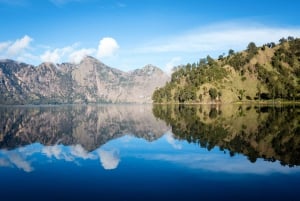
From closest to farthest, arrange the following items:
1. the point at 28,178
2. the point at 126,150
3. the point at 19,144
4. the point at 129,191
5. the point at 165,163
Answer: the point at 129,191 → the point at 28,178 → the point at 165,163 → the point at 126,150 → the point at 19,144

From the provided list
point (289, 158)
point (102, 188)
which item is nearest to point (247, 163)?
point (289, 158)

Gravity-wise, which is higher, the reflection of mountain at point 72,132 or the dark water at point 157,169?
the dark water at point 157,169

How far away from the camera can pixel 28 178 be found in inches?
1172

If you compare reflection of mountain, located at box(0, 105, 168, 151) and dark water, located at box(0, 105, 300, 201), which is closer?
dark water, located at box(0, 105, 300, 201)

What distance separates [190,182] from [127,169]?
28.6 feet

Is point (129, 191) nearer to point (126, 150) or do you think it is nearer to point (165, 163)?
point (165, 163)

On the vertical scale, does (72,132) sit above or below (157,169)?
below

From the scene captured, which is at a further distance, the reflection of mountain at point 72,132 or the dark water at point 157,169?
the reflection of mountain at point 72,132

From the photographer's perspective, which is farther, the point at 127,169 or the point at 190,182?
the point at 127,169

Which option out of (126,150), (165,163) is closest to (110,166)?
(165,163)

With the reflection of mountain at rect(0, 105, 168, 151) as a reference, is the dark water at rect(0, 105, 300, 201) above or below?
above

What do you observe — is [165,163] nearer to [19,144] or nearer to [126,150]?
[126,150]

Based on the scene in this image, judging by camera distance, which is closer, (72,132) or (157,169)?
(157,169)

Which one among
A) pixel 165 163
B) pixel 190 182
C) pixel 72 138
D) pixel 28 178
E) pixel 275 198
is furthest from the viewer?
pixel 72 138
